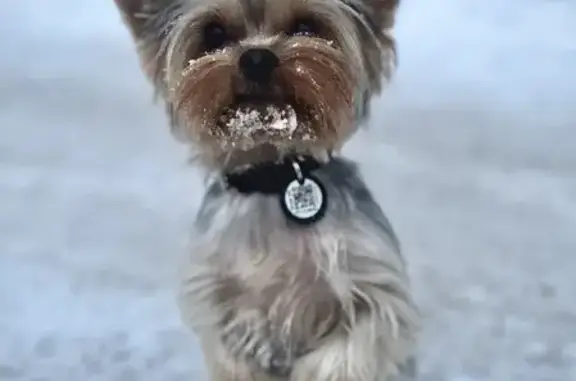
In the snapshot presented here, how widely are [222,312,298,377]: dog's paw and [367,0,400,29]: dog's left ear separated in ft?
1.28

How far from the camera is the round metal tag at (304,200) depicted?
3.66 ft

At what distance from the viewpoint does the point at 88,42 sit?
55.6 inches

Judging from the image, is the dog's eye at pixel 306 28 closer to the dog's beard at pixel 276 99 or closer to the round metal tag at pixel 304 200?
the dog's beard at pixel 276 99

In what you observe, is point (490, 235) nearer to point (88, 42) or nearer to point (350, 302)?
point (350, 302)

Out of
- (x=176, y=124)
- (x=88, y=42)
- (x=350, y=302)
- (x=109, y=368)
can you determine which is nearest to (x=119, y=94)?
(x=88, y=42)

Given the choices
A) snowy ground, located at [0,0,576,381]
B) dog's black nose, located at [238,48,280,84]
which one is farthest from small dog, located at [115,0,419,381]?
snowy ground, located at [0,0,576,381]

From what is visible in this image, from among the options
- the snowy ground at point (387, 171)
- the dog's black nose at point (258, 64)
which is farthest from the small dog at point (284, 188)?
the snowy ground at point (387, 171)

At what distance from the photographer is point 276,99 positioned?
3.45 feet

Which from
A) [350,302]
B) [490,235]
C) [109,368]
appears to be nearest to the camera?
[350,302]

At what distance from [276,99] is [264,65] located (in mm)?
46

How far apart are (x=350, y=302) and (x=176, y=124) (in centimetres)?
31

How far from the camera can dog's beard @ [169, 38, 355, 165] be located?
1.05 metres

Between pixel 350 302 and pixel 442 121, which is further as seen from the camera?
pixel 442 121

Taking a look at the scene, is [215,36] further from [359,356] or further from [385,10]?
[359,356]
